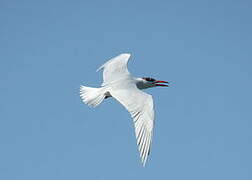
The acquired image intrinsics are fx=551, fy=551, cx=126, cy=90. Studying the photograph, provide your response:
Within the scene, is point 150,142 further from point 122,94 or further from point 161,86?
point 161,86

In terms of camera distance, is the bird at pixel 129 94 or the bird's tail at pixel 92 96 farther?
the bird's tail at pixel 92 96

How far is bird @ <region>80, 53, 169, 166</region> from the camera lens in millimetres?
10477

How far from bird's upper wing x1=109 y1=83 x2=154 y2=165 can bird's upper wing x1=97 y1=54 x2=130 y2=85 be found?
121cm

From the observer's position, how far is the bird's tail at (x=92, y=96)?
12773mm

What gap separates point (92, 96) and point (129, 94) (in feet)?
4.06

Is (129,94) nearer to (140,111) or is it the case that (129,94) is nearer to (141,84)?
(140,111)

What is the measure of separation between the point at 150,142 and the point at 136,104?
134 centimetres

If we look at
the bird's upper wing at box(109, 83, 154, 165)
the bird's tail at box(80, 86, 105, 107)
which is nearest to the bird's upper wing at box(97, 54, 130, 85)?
the bird's tail at box(80, 86, 105, 107)

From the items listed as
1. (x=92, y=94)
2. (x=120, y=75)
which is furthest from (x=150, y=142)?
(x=120, y=75)

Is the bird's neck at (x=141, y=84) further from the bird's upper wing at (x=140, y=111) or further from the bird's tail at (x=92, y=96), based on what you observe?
the bird's tail at (x=92, y=96)

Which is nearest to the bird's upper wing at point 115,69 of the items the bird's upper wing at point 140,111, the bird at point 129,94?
the bird at point 129,94

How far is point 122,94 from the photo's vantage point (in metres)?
12.2

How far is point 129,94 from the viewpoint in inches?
475

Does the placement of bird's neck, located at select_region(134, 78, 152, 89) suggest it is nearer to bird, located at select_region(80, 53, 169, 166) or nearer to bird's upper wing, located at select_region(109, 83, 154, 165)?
bird, located at select_region(80, 53, 169, 166)
